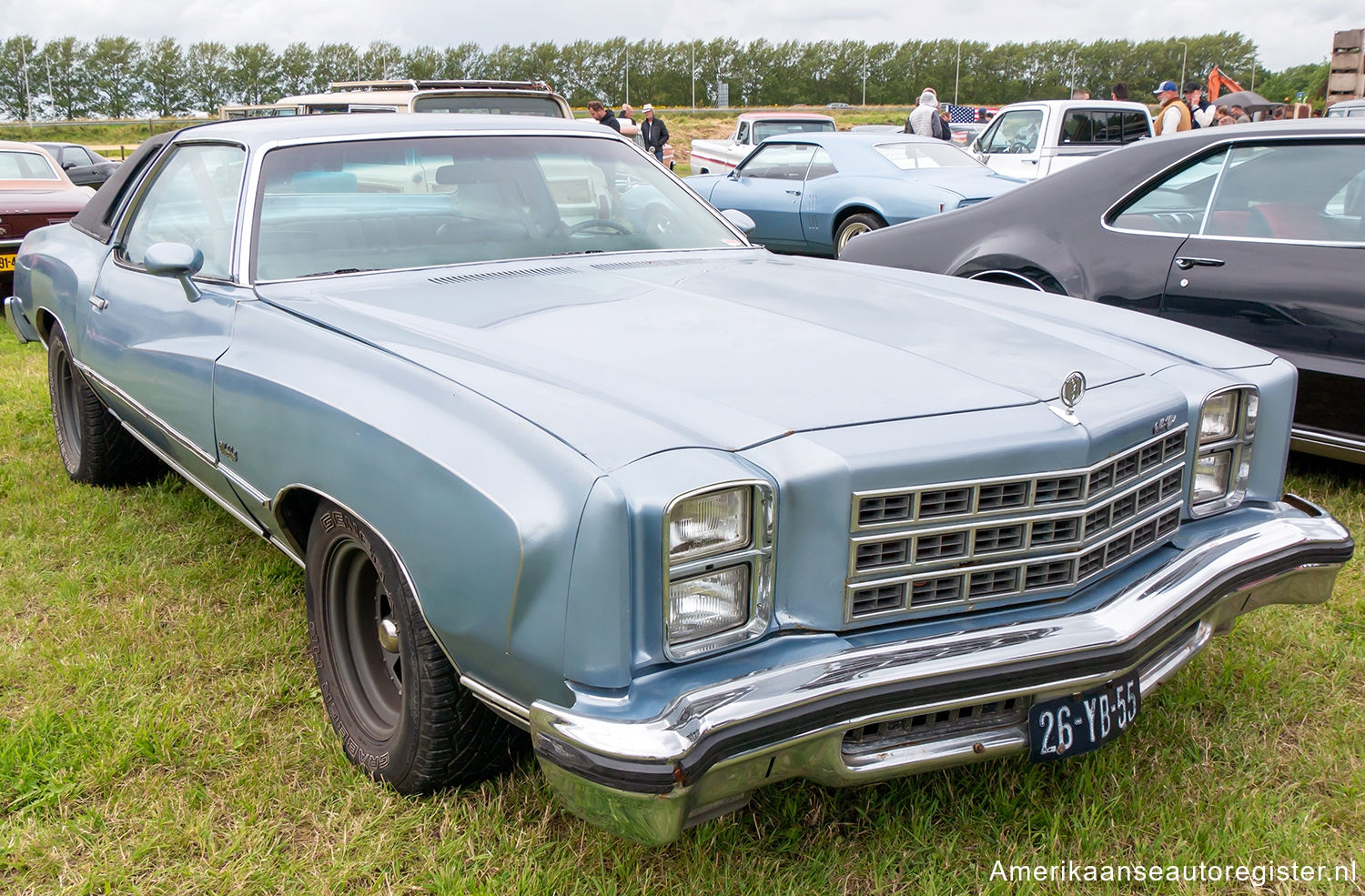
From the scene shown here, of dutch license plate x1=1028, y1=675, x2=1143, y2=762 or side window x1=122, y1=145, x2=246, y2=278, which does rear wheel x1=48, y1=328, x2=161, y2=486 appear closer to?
side window x1=122, y1=145, x2=246, y2=278

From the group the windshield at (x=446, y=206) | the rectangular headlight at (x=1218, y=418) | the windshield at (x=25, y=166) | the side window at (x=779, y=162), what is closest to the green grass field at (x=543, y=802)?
the rectangular headlight at (x=1218, y=418)

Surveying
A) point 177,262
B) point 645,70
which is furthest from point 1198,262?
point 645,70

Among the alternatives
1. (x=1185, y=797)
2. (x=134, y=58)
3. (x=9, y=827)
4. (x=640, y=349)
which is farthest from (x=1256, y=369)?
(x=134, y=58)

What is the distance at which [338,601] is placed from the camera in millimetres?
2402

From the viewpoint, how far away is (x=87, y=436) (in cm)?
405

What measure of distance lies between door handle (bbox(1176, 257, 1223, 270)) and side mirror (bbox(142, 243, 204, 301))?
132 inches

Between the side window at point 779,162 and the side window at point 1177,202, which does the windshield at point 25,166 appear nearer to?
the side window at point 779,162

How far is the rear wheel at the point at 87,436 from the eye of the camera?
13.2 ft

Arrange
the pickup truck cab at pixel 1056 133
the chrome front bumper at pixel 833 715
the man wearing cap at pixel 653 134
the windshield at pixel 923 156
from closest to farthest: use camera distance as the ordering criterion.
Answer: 1. the chrome front bumper at pixel 833 715
2. the windshield at pixel 923 156
3. the pickup truck cab at pixel 1056 133
4. the man wearing cap at pixel 653 134

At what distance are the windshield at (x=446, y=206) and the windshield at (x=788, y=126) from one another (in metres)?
13.8

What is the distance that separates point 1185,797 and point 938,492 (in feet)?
3.25

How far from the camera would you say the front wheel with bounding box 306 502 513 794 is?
2004mm

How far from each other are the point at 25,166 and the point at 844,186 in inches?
273

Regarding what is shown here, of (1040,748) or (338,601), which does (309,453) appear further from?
(1040,748)
